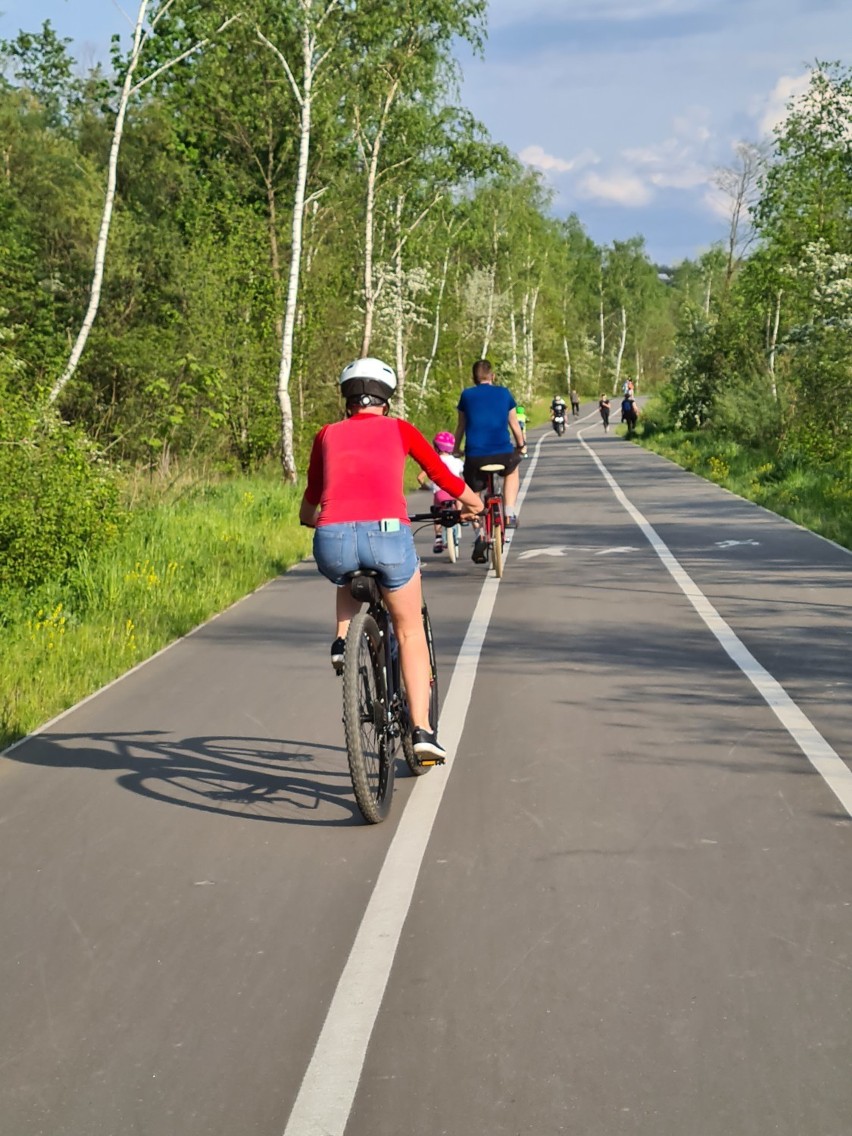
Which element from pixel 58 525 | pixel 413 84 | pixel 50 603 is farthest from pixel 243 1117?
pixel 413 84

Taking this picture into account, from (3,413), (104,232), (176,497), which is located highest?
(104,232)

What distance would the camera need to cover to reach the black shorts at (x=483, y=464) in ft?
49.2

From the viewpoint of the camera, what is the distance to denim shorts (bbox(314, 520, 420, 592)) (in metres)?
6.32

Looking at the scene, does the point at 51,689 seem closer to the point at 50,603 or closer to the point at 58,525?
the point at 50,603

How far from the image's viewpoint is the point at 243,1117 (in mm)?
3686

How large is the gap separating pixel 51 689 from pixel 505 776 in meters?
3.77

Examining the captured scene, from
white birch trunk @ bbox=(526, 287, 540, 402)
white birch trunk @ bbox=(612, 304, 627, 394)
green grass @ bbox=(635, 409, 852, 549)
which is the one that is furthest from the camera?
white birch trunk @ bbox=(612, 304, 627, 394)

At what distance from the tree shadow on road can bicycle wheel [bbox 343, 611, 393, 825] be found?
0.20m

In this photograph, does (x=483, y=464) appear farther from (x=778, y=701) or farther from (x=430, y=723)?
(x=430, y=723)

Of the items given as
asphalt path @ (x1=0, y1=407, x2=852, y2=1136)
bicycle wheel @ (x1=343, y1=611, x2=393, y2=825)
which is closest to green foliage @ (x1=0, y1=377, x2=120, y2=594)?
asphalt path @ (x1=0, y1=407, x2=852, y2=1136)

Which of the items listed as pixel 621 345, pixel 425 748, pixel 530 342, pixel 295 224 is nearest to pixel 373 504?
pixel 425 748

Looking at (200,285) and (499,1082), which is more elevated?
(200,285)

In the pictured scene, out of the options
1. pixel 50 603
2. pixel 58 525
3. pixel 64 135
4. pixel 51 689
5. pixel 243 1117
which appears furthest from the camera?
pixel 64 135

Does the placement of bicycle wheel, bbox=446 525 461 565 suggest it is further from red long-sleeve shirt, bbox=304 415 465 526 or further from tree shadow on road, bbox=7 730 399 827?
red long-sleeve shirt, bbox=304 415 465 526
